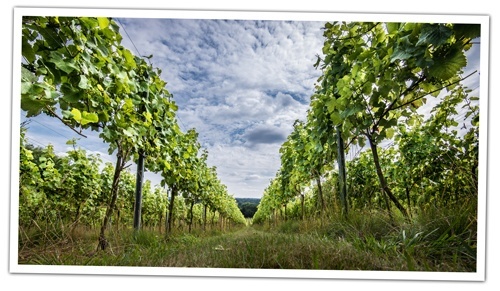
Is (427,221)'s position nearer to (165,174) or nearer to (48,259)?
(48,259)

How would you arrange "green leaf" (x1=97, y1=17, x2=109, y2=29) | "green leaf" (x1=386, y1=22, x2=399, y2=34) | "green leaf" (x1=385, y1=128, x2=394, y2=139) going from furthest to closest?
"green leaf" (x1=385, y1=128, x2=394, y2=139) < "green leaf" (x1=386, y1=22, x2=399, y2=34) < "green leaf" (x1=97, y1=17, x2=109, y2=29)

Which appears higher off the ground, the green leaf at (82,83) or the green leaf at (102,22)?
the green leaf at (102,22)

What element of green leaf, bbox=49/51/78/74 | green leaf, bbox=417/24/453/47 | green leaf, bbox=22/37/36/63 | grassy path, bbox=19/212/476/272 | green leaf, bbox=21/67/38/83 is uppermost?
green leaf, bbox=417/24/453/47

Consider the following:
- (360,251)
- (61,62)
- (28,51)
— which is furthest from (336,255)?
(28,51)

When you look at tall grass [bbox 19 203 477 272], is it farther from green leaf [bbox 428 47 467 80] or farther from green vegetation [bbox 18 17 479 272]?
green leaf [bbox 428 47 467 80]

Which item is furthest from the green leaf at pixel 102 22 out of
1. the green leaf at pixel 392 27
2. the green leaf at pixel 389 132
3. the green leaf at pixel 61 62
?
the green leaf at pixel 389 132

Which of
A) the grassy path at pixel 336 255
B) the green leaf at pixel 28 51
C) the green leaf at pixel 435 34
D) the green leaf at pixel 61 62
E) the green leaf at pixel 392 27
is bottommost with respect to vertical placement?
the grassy path at pixel 336 255

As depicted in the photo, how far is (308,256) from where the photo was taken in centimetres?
169

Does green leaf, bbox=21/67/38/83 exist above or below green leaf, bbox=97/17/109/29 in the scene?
below

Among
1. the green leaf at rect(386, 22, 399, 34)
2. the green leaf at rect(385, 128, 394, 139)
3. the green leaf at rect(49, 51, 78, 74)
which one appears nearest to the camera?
the green leaf at rect(49, 51, 78, 74)

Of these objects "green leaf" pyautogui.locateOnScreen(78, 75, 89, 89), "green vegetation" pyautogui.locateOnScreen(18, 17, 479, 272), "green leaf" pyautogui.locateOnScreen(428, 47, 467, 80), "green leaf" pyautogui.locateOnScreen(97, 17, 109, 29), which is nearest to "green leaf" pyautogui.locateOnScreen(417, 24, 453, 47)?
"green vegetation" pyautogui.locateOnScreen(18, 17, 479, 272)

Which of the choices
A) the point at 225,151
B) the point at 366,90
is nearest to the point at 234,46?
the point at 225,151

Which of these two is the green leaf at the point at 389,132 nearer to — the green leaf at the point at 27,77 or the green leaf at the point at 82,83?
the green leaf at the point at 82,83

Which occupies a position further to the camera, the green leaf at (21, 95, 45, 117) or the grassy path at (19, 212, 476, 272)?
the grassy path at (19, 212, 476, 272)
